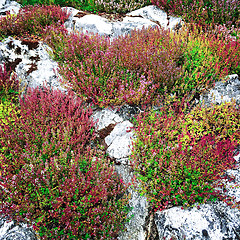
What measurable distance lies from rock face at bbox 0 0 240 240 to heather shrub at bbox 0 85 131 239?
0.21m

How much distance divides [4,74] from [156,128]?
11.0 ft

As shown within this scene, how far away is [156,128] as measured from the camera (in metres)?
3.40

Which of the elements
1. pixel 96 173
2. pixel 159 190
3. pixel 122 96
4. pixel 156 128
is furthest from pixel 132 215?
pixel 122 96

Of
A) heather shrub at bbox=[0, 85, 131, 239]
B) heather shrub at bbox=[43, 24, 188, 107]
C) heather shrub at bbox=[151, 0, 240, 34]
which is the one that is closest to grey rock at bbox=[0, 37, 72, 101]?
heather shrub at bbox=[43, 24, 188, 107]

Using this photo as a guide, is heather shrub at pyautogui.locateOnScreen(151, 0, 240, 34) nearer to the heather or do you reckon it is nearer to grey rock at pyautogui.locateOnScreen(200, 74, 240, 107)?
the heather

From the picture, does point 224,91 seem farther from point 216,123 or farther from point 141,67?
point 141,67

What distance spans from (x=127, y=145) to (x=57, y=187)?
1.38 m

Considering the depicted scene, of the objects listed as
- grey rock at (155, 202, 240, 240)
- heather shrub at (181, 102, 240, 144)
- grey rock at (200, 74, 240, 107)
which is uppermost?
grey rock at (200, 74, 240, 107)

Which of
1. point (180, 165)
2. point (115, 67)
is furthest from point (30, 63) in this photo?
point (180, 165)

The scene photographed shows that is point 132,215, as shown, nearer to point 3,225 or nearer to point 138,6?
point 3,225

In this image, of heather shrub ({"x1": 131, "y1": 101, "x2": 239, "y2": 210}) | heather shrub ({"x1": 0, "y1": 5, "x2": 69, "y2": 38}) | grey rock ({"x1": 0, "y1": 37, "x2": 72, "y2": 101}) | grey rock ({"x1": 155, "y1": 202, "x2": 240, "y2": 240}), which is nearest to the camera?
grey rock ({"x1": 155, "y1": 202, "x2": 240, "y2": 240})

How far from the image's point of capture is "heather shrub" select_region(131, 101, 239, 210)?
8.71 feet

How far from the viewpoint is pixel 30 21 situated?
5.43 m

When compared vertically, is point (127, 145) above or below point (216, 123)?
below
